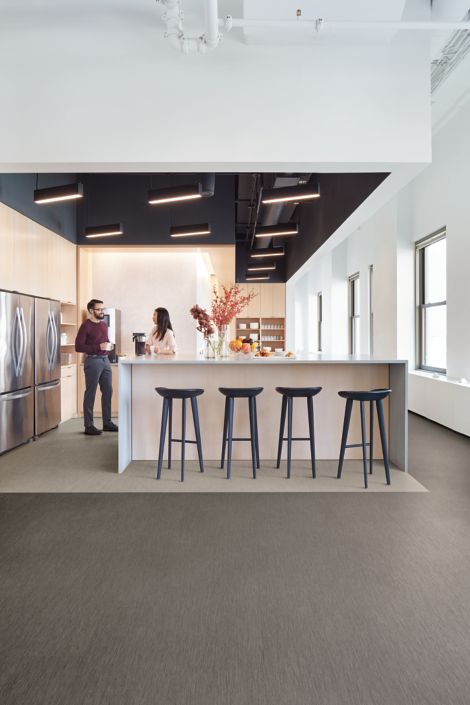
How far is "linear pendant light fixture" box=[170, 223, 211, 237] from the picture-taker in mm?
7440

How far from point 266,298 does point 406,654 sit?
486 inches

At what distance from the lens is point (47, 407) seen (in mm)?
6539

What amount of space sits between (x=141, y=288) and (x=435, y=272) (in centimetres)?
478

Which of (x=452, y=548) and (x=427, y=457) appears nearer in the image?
(x=452, y=548)

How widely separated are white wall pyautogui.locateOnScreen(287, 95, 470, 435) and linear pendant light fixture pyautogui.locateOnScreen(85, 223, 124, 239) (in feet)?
10.0

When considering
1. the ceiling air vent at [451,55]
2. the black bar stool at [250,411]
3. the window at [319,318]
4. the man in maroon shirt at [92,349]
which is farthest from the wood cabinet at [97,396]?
the window at [319,318]

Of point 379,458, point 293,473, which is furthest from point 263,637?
point 379,458

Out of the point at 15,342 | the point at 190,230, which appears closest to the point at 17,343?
the point at 15,342

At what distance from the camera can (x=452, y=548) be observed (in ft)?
10.0

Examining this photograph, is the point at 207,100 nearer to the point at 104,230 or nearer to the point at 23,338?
the point at 23,338

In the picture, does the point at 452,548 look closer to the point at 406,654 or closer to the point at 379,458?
the point at 406,654

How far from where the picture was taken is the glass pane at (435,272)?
7695mm

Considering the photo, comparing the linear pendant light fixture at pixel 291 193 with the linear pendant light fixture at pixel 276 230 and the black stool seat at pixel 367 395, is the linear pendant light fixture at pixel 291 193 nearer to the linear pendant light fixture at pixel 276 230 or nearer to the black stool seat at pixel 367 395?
the linear pendant light fixture at pixel 276 230

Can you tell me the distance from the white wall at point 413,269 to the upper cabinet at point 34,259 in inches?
152
